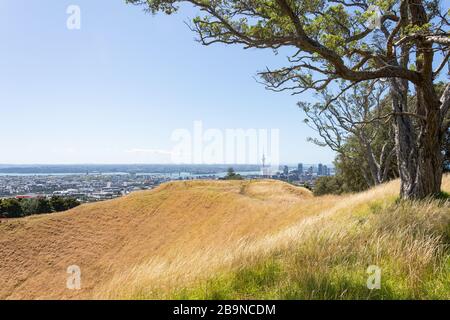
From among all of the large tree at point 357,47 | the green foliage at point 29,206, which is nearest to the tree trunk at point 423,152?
the large tree at point 357,47

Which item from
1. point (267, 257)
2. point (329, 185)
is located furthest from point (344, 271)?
point (329, 185)

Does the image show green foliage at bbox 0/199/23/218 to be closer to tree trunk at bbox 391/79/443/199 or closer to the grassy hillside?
the grassy hillside

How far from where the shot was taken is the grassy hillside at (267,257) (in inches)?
155

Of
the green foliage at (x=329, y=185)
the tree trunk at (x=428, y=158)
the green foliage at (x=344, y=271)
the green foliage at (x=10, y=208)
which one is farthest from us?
the green foliage at (x=329, y=185)

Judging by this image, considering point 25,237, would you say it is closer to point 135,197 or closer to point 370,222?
point 135,197

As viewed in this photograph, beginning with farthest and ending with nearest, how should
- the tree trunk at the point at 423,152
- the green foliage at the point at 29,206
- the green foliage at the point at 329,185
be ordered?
1. the green foliage at the point at 329,185
2. the green foliage at the point at 29,206
3. the tree trunk at the point at 423,152

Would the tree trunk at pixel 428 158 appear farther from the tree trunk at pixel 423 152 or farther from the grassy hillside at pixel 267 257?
the grassy hillside at pixel 267 257

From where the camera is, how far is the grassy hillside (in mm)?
3932

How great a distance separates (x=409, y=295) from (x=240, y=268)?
6.70 ft

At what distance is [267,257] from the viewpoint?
4906 millimetres

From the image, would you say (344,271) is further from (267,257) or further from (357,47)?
(357,47)

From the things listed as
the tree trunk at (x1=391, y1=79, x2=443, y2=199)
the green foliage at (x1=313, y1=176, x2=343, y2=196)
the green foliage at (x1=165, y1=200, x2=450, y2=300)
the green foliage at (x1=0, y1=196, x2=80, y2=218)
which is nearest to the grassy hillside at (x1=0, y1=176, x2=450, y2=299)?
the green foliage at (x1=165, y1=200, x2=450, y2=300)
